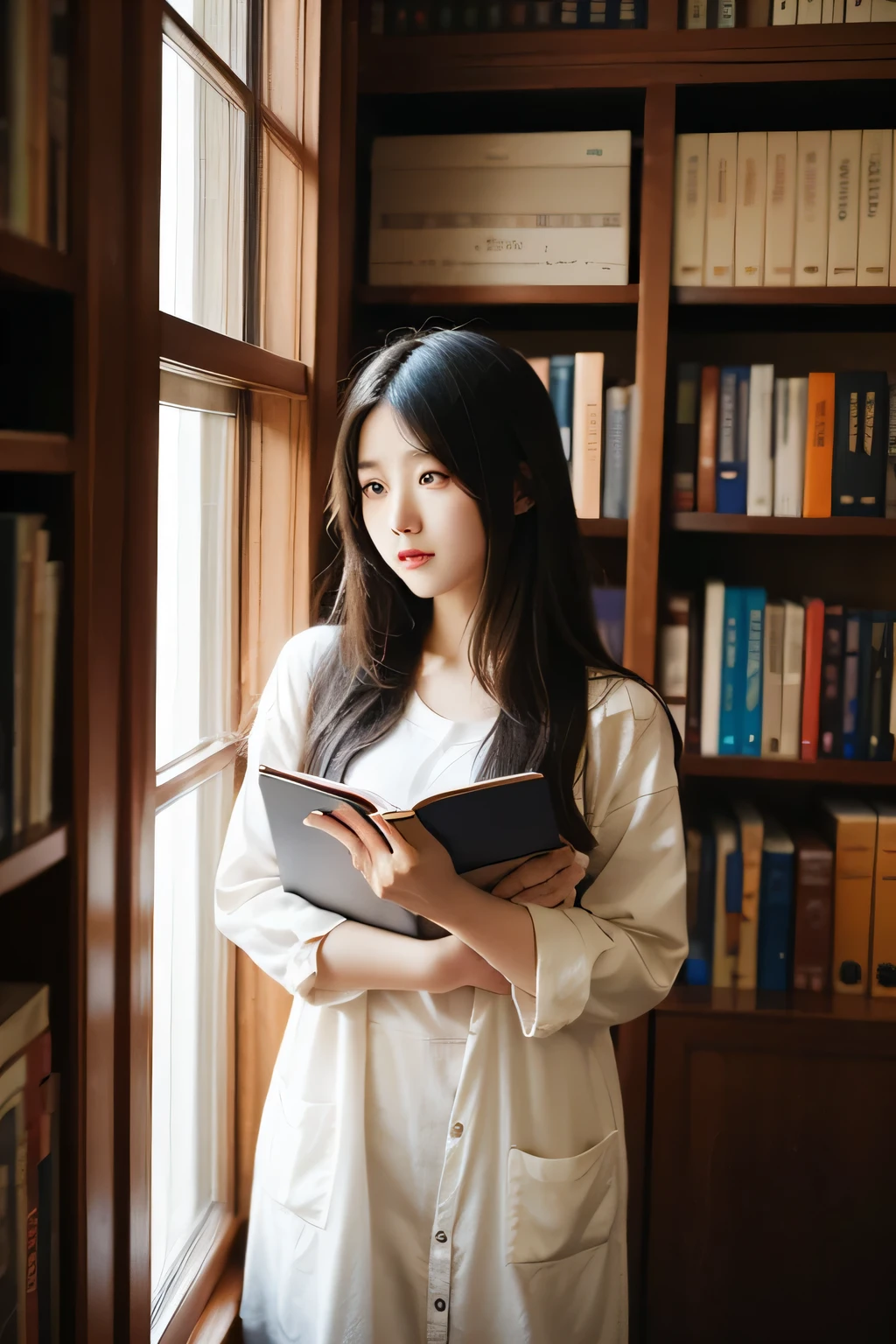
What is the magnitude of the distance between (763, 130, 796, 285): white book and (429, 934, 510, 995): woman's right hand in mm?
1221

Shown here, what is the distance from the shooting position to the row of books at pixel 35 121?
2.39 feet

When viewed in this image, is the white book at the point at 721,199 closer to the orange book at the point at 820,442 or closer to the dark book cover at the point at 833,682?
the orange book at the point at 820,442

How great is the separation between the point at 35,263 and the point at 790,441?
1.32 metres

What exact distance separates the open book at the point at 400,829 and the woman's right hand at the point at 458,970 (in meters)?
0.03

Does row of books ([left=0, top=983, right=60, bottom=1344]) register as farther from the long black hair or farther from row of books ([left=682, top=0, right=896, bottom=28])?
row of books ([left=682, top=0, right=896, bottom=28])

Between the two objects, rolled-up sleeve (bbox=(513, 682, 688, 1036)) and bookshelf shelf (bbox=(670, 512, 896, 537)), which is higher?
bookshelf shelf (bbox=(670, 512, 896, 537))

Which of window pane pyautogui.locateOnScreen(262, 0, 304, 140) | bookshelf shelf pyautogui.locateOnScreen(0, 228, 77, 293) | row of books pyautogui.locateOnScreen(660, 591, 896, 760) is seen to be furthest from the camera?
row of books pyautogui.locateOnScreen(660, 591, 896, 760)

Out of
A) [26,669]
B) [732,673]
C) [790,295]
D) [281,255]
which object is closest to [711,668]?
[732,673]

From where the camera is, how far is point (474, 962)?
1.10m

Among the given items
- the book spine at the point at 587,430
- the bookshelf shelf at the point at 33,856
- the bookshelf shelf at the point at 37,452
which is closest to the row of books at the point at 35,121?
the bookshelf shelf at the point at 37,452

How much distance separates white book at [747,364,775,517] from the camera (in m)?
1.77

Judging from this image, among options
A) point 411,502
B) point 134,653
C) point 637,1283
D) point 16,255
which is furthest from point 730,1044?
point 16,255

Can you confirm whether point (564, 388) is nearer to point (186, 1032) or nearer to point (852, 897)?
point (852, 897)

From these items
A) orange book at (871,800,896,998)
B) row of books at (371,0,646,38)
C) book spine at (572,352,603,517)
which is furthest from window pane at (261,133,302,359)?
orange book at (871,800,896,998)
